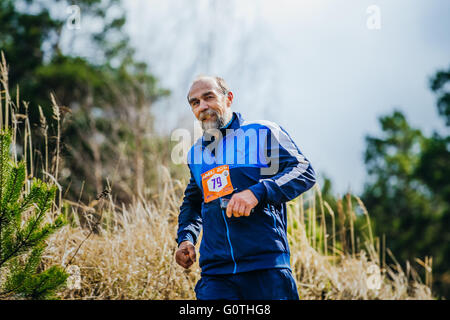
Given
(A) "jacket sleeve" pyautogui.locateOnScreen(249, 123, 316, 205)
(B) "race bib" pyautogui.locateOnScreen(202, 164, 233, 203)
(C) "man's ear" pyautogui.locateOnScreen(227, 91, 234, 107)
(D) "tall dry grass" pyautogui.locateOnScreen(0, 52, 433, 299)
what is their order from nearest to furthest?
1. (A) "jacket sleeve" pyautogui.locateOnScreen(249, 123, 316, 205)
2. (B) "race bib" pyautogui.locateOnScreen(202, 164, 233, 203)
3. (C) "man's ear" pyautogui.locateOnScreen(227, 91, 234, 107)
4. (D) "tall dry grass" pyautogui.locateOnScreen(0, 52, 433, 299)

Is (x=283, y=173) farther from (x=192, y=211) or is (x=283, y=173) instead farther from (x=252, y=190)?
(x=192, y=211)

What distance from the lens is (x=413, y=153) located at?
27547 mm

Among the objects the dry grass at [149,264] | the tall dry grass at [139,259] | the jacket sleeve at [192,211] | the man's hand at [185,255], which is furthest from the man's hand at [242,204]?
the dry grass at [149,264]

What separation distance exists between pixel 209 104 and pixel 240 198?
29.6 inches

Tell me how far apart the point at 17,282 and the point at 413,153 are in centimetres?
2800

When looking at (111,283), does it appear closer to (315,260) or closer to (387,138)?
(315,260)

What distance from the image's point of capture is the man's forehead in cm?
272

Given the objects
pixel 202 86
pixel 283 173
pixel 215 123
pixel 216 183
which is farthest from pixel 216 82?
pixel 283 173

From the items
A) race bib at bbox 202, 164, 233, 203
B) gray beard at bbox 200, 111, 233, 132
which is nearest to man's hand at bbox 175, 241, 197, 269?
race bib at bbox 202, 164, 233, 203

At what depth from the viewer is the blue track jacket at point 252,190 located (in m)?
2.27

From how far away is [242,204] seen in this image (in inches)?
83.0

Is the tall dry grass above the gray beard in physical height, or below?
below

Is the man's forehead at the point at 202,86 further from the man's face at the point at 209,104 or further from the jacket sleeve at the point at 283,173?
the jacket sleeve at the point at 283,173

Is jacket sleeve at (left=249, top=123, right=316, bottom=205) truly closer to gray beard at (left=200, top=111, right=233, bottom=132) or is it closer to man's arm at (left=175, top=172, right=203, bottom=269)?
gray beard at (left=200, top=111, right=233, bottom=132)
